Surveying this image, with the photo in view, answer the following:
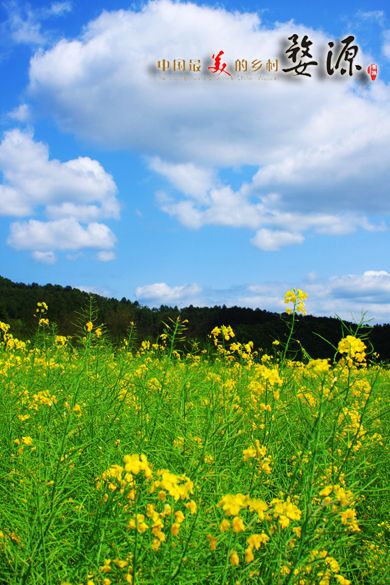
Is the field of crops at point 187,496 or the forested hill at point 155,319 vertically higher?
the forested hill at point 155,319

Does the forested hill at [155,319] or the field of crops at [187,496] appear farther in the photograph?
the forested hill at [155,319]

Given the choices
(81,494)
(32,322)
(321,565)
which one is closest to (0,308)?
(32,322)

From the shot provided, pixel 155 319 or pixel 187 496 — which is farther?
pixel 155 319

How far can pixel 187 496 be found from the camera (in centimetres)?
167

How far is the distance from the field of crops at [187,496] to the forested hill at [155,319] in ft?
24.7

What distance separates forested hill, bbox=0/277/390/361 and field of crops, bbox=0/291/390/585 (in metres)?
7.53

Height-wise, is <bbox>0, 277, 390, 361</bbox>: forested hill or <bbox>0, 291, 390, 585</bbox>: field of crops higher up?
<bbox>0, 277, 390, 361</bbox>: forested hill

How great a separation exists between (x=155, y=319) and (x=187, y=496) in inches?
461

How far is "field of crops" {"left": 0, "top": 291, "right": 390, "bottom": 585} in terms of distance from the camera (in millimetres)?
2064

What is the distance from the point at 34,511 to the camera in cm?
275

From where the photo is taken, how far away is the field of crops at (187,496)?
206 cm

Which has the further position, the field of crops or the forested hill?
the forested hill

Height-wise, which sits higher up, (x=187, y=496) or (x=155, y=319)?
(x=155, y=319)

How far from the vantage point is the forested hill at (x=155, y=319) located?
505 inches
